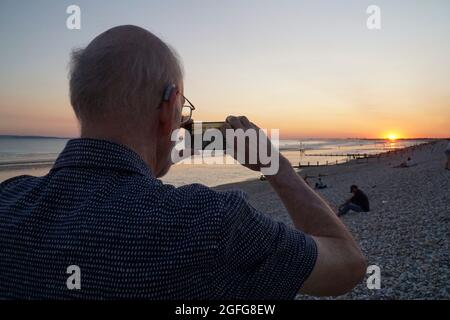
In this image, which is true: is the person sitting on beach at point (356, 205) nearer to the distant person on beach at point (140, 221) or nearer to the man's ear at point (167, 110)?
the distant person on beach at point (140, 221)

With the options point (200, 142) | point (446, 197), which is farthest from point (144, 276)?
point (446, 197)

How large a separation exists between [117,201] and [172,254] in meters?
0.23

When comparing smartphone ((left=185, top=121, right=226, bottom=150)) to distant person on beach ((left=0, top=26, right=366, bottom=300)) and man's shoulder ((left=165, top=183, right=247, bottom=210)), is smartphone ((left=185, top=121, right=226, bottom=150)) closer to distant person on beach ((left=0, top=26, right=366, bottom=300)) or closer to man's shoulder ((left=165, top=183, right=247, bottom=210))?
distant person on beach ((left=0, top=26, right=366, bottom=300))

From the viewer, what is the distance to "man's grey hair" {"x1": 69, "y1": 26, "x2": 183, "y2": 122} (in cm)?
125

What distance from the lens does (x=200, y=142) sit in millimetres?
1685

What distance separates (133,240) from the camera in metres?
1.03

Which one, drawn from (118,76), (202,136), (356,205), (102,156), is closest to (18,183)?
(102,156)

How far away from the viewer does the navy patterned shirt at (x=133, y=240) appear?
1.03 meters

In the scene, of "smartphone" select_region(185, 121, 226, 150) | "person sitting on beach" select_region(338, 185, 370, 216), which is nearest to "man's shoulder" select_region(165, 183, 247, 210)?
"smartphone" select_region(185, 121, 226, 150)

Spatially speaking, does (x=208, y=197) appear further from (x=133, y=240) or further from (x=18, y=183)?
(x=18, y=183)

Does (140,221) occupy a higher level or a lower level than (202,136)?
lower

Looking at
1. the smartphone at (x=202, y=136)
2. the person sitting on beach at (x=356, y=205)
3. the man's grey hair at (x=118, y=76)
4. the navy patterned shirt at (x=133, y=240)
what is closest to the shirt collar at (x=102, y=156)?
the navy patterned shirt at (x=133, y=240)

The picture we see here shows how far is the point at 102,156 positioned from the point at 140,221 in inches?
10.8
